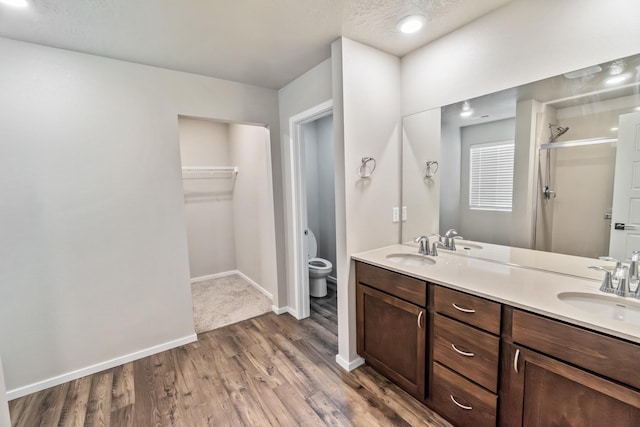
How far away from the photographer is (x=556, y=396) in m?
1.18

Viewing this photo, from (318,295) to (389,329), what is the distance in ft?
5.88

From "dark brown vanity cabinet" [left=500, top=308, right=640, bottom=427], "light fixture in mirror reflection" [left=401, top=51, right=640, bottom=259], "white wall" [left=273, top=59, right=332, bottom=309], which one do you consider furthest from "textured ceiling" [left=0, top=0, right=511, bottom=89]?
"dark brown vanity cabinet" [left=500, top=308, right=640, bottom=427]

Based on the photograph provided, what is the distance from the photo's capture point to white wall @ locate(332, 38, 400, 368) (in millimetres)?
2082

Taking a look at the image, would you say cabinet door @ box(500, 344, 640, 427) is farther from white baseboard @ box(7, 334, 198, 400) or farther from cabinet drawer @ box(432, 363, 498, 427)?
white baseboard @ box(7, 334, 198, 400)

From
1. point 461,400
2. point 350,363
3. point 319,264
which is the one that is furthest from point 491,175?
point 319,264

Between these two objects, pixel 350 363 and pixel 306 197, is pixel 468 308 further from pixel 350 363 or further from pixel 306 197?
pixel 306 197

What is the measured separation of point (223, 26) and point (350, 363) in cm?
258

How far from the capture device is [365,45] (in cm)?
213

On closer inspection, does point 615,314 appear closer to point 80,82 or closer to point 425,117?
point 425,117

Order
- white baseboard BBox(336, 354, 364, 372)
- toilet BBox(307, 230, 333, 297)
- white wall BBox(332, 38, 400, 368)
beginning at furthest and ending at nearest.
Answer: toilet BBox(307, 230, 333, 297) < white baseboard BBox(336, 354, 364, 372) < white wall BBox(332, 38, 400, 368)

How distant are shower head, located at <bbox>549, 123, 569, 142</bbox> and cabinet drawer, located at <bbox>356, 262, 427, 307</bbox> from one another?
1130 millimetres

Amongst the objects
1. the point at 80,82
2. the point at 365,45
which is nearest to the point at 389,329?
the point at 365,45

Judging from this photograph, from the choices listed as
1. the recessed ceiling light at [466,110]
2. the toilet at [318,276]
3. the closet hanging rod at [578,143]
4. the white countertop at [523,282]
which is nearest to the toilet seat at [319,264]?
the toilet at [318,276]

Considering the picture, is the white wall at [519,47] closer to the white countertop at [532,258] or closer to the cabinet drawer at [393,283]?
the white countertop at [532,258]
